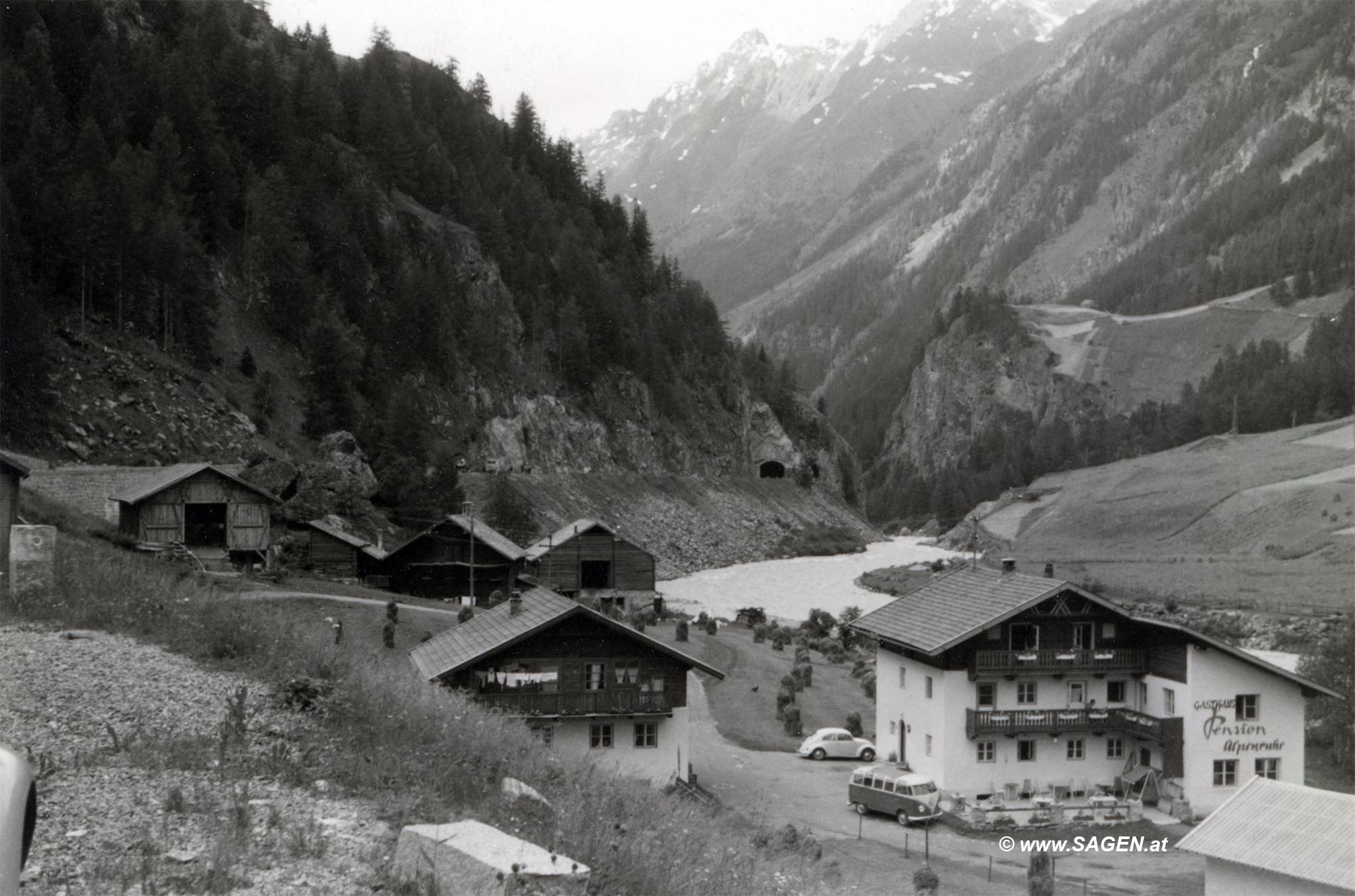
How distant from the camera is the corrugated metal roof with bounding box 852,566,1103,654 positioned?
33.2 metres

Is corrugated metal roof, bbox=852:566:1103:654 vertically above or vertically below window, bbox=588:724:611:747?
above

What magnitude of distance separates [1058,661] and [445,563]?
35.6 meters

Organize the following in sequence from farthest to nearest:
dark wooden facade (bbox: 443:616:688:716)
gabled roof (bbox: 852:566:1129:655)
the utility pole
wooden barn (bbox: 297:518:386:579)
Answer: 1. wooden barn (bbox: 297:518:386:579)
2. the utility pole
3. gabled roof (bbox: 852:566:1129:655)
4. dark wooden facade (bbox: 443:616:688:716)

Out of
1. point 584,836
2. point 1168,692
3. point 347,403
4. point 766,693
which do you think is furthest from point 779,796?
point 347,403

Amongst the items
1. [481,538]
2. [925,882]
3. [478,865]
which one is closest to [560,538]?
[481,538]

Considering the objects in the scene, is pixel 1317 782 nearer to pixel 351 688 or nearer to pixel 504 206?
pixel 351 688

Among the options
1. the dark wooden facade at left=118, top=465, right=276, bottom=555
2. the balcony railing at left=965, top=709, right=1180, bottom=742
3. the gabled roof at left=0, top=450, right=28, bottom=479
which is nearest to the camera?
the gabled roof at left=0, top=450, right=28, bottom=479

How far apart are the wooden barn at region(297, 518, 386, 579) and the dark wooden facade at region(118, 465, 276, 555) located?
808cm

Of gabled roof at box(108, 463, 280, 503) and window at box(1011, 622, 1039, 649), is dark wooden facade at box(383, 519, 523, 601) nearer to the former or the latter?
gabled roof at box(108, 463, 280, 503)

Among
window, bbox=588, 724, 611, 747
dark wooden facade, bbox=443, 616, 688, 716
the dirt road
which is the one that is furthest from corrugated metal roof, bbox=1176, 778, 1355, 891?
window, bbox=588, 724, 611, 747

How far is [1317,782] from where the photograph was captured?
36.9m

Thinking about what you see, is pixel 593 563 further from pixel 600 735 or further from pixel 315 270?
pixel 600 735

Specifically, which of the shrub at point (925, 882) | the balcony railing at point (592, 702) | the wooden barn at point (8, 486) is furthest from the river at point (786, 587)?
the wooden barn at point (8, 486)

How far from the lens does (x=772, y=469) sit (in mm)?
147625
